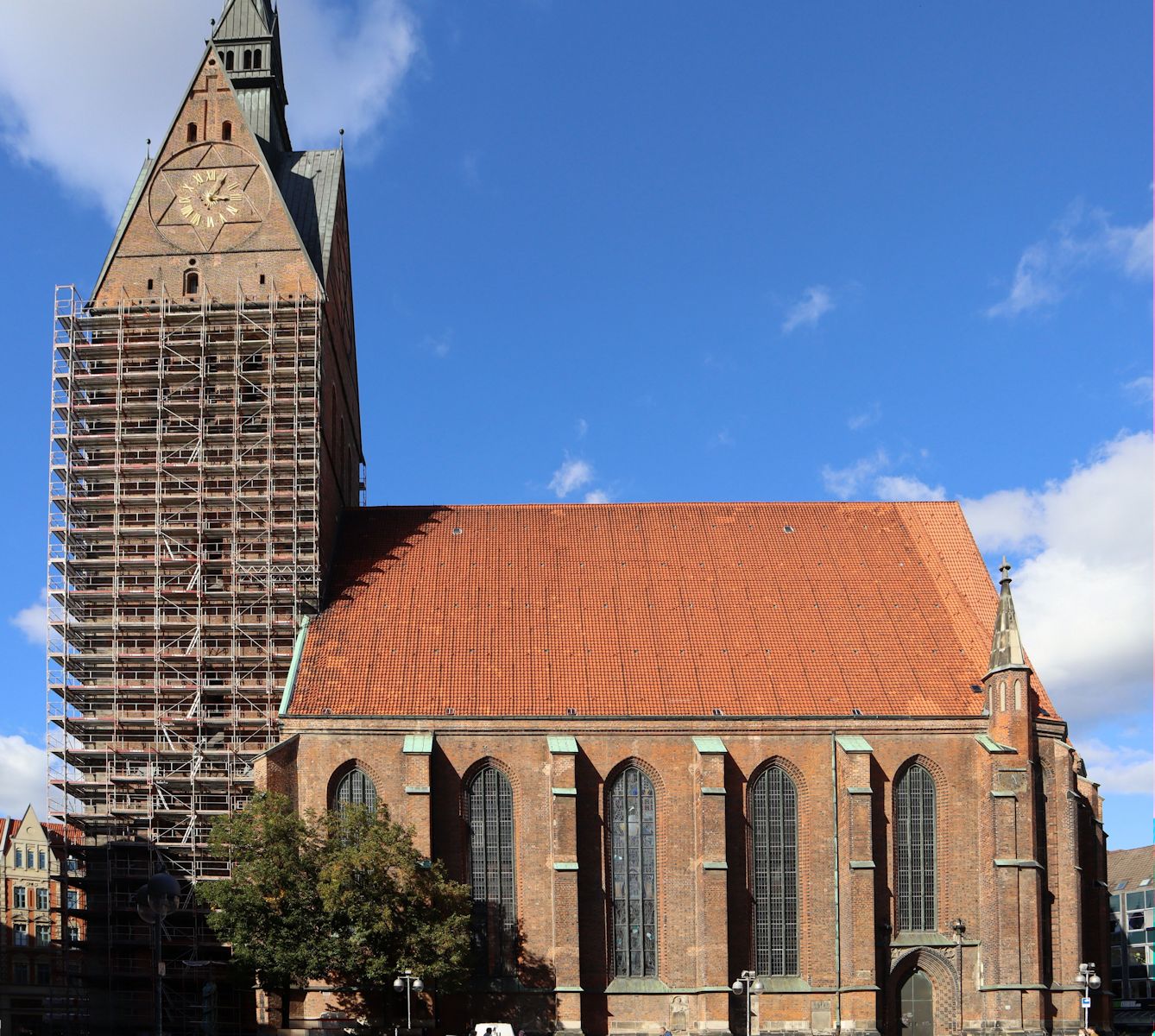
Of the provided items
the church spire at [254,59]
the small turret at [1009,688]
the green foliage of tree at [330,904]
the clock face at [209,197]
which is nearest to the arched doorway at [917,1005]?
the small turret at [1009,688]

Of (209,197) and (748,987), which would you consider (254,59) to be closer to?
(209,197)

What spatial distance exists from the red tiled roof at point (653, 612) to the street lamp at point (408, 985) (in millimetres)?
7892

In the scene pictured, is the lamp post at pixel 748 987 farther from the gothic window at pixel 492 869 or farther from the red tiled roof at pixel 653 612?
the red tiled roof at pixel 653 612

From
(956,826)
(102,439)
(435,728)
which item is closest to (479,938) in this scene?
(435,728)

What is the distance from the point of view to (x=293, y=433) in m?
43.0

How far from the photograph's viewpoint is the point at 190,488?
43.0 metres

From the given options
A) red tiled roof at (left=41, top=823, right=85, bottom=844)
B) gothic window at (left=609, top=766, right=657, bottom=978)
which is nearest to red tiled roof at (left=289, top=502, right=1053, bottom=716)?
gothic window at (left=609, top=766, right=657, bottom=978)

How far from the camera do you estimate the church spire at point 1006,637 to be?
39.4 metres

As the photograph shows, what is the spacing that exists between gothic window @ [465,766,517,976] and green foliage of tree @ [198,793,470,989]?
312 centimetres

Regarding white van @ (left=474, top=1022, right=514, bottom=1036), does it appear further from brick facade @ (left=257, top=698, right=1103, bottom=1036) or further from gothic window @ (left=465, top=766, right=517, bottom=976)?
gothic window @ (left=465, top=766, right=517, bottom=976)

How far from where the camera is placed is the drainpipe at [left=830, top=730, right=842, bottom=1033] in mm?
37812

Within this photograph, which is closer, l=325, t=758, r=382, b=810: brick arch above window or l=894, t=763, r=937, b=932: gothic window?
l=325, t=758, r=382, b=810: brick arch above window

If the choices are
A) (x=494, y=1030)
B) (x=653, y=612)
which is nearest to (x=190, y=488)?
(x=653, y=612)

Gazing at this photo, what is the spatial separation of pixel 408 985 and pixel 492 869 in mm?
5533
